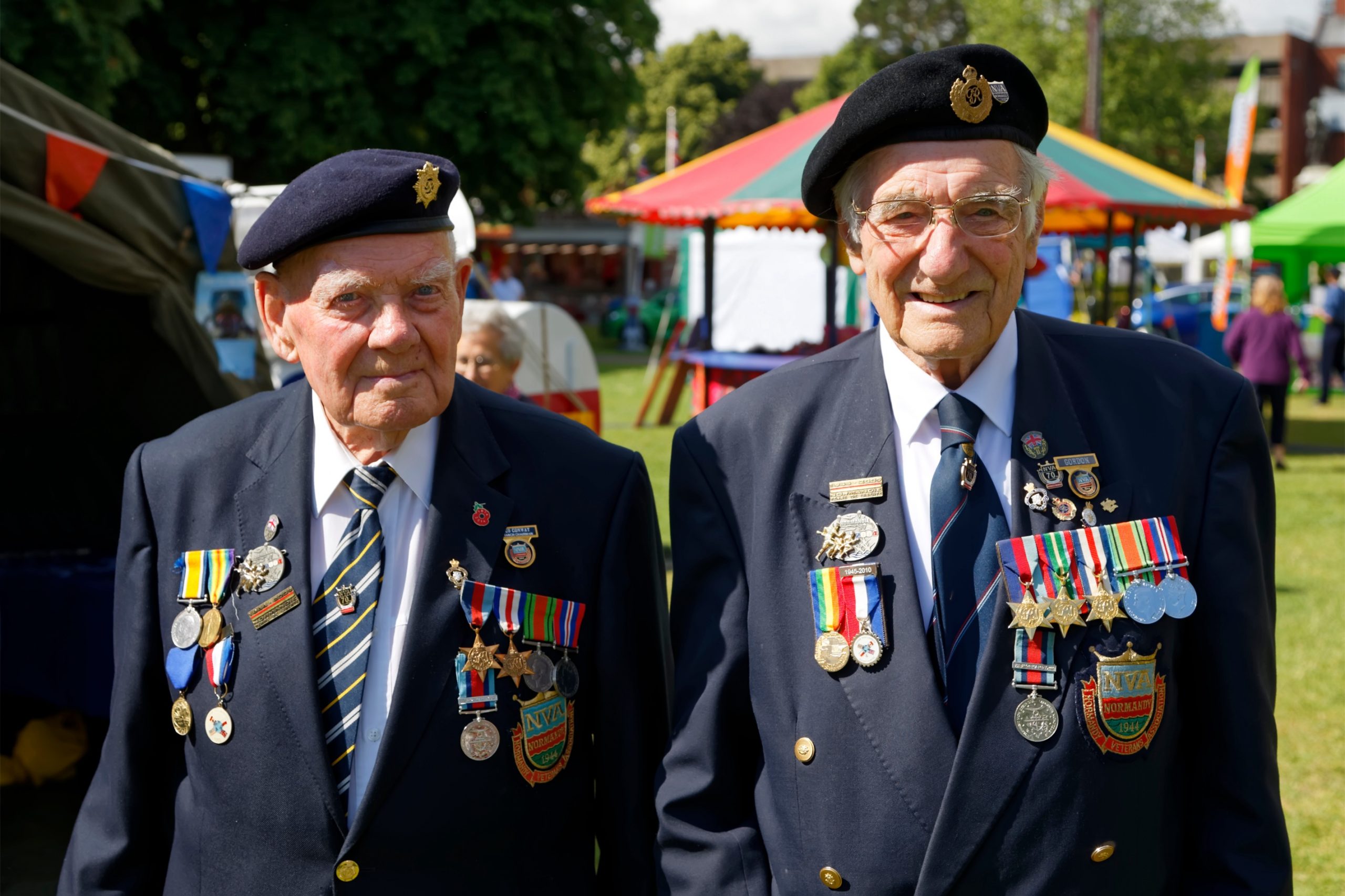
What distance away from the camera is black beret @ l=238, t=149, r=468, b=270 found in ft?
7.23

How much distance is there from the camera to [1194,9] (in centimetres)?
4606

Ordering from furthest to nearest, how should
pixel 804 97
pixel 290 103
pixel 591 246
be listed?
1. pixel 804 97
2. pixel 591 246
3. pixel 290 103

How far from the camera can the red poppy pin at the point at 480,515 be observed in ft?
7.75

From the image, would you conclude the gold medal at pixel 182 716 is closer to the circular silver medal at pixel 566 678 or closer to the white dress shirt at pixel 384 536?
the white dress shirt at pixel 384 536

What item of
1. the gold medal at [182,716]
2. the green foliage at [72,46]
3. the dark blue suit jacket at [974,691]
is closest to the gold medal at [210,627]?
the gold medal at [182,716]

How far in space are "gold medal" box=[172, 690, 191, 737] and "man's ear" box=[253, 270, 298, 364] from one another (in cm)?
65

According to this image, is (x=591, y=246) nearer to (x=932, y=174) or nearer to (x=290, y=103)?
(x=290, y=103)

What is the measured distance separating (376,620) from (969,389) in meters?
1.12

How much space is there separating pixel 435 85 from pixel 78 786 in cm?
1712

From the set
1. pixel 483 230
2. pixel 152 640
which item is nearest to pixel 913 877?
pixel 152 640

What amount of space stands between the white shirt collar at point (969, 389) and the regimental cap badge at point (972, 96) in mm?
358

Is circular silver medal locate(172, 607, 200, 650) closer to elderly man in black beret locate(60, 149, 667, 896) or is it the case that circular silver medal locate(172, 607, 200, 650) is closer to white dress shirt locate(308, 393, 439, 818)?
elderly man in black beret locate(60, 149, 667, 896)

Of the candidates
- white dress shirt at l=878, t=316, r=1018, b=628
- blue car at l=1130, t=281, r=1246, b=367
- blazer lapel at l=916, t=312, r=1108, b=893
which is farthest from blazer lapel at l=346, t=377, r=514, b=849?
blue car at l=1130, t=281, r=1246, b=367

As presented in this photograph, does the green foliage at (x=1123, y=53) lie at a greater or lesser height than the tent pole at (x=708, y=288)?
greater
